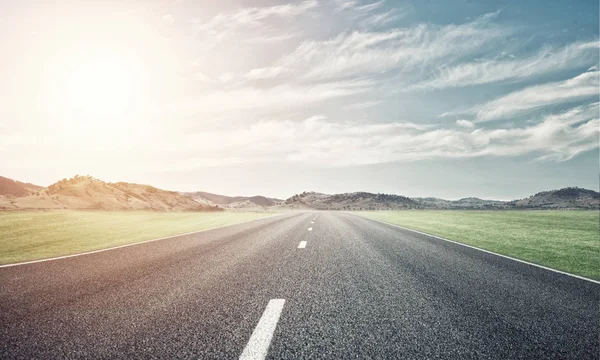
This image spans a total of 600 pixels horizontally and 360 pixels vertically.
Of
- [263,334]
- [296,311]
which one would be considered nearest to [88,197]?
[296,311]

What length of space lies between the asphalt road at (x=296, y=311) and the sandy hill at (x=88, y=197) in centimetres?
4063

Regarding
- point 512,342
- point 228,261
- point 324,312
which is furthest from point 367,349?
point 228,261

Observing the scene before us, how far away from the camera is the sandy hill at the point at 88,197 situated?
44.1 metres

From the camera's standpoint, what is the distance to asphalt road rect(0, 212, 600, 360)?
10.2ft

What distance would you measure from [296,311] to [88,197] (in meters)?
65.4

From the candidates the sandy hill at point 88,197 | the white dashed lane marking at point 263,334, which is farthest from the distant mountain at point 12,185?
the white dashed lane marking at point 263,334

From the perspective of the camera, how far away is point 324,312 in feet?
13.7

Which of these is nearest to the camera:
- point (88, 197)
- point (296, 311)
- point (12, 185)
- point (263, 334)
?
point (263, 334)

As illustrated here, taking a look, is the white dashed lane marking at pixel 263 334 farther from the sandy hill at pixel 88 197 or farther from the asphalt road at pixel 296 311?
the sandy hill at pixel 88 197

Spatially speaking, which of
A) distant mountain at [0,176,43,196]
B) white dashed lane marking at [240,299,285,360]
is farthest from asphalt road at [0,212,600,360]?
distant mountain at [0,176,43,196]

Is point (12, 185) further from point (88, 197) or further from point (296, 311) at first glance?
point (296, 311)

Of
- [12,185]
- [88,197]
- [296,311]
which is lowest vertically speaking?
[296,311]

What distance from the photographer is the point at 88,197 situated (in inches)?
2277

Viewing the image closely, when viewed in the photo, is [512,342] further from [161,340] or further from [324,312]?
[161,340]
